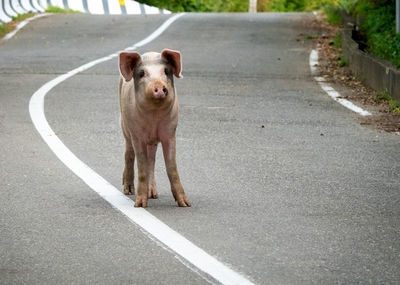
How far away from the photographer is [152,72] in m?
5.89

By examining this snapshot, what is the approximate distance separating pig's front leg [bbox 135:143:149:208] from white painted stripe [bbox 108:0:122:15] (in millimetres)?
27829

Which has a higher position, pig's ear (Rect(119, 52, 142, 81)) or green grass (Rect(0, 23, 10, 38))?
pig's ear (Rect(119, 52, 142, 81))

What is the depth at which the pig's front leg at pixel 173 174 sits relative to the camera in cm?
620

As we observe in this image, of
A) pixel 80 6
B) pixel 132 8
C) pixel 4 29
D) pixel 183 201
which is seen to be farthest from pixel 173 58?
pixel 132 8

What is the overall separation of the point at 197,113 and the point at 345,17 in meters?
13.7

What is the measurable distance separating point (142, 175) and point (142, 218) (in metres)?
0.48

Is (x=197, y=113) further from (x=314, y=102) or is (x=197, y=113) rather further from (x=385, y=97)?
(x=385, y=97)

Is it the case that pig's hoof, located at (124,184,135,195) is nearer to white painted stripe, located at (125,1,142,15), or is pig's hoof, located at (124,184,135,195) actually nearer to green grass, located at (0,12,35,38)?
green grass, located at (0,12,35,38)

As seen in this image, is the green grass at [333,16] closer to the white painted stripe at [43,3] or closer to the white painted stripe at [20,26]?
the white painted stripe at [20,26]

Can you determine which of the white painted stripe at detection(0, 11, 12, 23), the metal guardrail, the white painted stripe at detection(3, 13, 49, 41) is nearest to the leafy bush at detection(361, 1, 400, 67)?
the white painted stripe at detection(3, 13, 49, 41)

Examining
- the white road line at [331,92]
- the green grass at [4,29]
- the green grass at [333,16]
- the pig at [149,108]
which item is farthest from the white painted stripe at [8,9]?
the pig at [149,108]

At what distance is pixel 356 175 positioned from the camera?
7.39 meters

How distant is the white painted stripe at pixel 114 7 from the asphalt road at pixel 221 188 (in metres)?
18.7

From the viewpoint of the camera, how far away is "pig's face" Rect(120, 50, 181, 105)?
18.8ft
